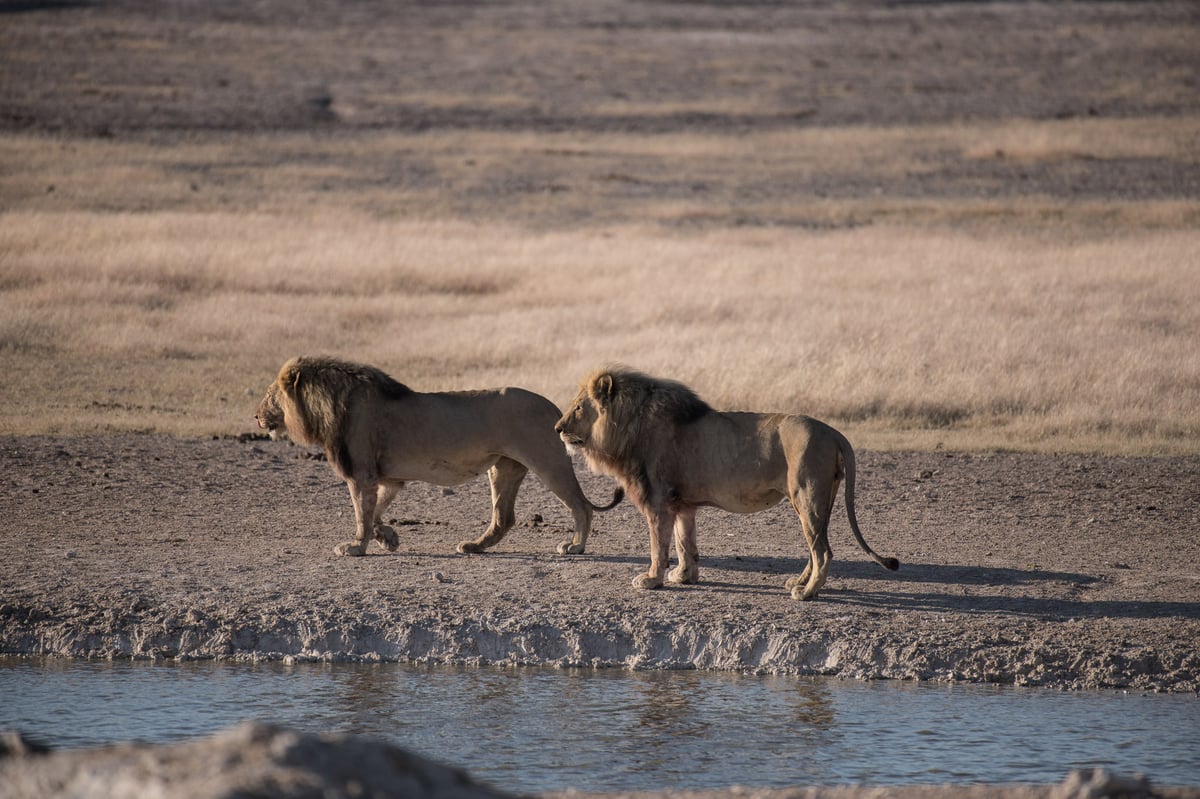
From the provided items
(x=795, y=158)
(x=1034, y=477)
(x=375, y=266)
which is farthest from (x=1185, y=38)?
(x=1034, y=477)

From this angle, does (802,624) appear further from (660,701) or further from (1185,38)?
(1185,38)

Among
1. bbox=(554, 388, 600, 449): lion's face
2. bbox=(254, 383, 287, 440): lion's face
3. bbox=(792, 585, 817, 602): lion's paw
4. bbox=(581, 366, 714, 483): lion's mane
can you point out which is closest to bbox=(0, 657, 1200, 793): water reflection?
bbox=(792, 585, 817, 602): lion's paw

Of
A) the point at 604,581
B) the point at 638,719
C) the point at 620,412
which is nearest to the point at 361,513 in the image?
the point at 604,581

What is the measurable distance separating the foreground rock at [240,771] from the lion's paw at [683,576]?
4754 millimetres

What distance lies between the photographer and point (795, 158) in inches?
1640

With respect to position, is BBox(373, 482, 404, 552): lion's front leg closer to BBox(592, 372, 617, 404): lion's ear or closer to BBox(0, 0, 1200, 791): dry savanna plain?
BBox(0, 0, 1200, 791): dry savanna plain

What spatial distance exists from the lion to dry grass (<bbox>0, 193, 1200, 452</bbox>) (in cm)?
501

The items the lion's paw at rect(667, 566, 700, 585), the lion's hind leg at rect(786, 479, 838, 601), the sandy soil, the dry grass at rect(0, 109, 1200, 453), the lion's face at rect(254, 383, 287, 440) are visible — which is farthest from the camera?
the dry grass at rect(0, 109, 1200, 453)

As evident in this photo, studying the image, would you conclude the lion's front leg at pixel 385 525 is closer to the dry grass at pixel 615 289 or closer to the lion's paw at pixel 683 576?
the lion's paw at pixel 683 576

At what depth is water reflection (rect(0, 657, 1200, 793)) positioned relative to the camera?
6.54 metres

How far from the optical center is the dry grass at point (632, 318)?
1502cm

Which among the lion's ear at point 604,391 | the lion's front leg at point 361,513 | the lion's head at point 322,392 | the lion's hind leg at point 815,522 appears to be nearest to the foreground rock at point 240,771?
the lion's hind leg at point 815,522

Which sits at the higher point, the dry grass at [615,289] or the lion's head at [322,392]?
the dry grass at [615,289]

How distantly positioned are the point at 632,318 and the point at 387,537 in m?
10.5
